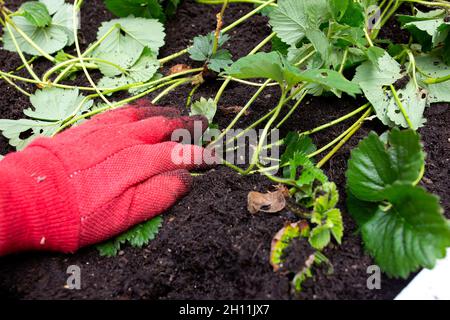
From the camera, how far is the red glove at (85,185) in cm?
104

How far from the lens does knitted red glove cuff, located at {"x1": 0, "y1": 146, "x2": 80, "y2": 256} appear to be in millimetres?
1025

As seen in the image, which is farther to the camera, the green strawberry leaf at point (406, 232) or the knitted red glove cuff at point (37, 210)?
the knitted red glove cuff at point (37, 210)

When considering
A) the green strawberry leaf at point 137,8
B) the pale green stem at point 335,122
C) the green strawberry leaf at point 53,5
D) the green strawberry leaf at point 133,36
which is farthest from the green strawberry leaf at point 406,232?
the green strawberry leaf at point 53,5

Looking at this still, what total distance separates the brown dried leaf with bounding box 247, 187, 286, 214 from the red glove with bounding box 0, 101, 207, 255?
16cm

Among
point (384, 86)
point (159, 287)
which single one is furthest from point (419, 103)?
point (159, 287)

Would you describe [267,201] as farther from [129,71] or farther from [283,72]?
[129,71]

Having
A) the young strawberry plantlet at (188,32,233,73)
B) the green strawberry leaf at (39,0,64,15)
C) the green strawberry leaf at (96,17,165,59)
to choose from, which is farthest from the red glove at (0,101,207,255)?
the green strawberry leaf at (39,0,64,15)

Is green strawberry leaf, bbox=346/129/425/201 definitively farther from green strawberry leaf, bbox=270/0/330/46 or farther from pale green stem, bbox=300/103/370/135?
green strawberry leaf, bbox=270/0/330/46

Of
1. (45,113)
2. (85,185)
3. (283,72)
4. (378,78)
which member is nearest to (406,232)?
(283,72)

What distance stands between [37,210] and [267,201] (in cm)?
48

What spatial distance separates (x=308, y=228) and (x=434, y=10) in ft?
2.93

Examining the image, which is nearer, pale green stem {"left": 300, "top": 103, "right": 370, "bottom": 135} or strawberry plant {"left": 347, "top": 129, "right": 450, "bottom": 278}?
strawberry plant {"left": 347, "top": 129, "right": 450, "bottom": 278}

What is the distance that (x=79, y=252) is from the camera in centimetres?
110

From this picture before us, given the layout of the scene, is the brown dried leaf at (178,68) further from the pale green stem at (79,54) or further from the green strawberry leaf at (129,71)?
the pale green stem at (79,54)
